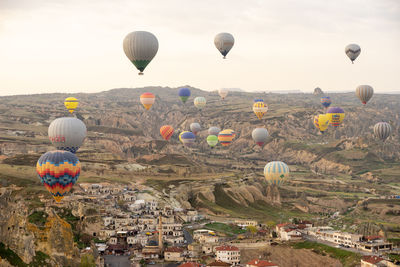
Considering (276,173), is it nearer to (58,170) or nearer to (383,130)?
(58,170)

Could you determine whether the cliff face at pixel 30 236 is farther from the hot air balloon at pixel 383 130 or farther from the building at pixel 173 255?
the hot air balloon at pixel 383 130

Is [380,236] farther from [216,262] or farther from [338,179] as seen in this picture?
[338,179]

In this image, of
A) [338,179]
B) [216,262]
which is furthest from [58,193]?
[338,179]

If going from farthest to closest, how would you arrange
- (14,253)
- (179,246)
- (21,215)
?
(179,246), (21,215), (14,253)

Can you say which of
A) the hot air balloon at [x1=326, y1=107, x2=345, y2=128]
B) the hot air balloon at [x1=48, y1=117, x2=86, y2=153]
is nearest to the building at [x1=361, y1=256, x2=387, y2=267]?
the hot air balloon at [x1=48, y1=117, x2=86, y2=153]

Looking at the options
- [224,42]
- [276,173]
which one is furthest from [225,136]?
[276,173]

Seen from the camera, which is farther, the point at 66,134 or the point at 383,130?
the point at 383,130
